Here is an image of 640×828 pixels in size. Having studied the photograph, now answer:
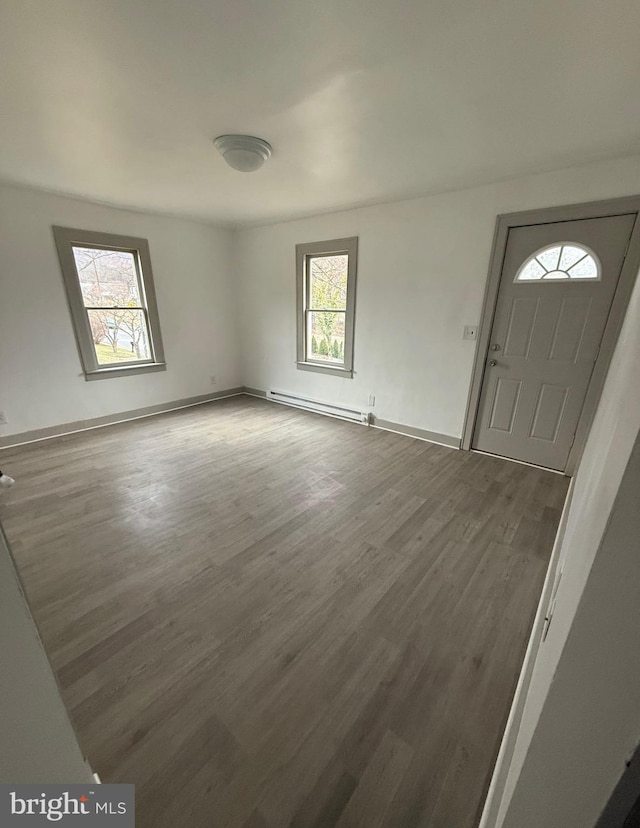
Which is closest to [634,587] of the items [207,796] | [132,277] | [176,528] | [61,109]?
[207,796]

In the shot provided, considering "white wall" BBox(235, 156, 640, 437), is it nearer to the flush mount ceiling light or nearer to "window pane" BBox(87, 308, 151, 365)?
the flush mount ceiling light

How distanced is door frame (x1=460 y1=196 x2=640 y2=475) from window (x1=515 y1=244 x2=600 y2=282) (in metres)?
0.18

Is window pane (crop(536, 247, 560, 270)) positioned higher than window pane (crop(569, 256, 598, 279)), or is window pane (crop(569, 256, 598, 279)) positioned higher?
window pane (crop(536, 247, 560, 270))

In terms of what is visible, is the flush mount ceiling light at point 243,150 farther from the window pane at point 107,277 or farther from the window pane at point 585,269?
the window pane at point 585,269

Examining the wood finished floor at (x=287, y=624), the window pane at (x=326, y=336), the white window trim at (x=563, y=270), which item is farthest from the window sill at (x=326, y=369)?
the white window trim at (x=563, y=270)

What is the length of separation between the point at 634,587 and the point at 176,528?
2352mm

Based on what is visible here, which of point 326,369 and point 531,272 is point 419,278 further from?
point 326,369

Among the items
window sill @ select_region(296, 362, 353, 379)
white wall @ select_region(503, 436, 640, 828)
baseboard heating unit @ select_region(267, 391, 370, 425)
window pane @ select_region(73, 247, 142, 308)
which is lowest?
baseboard heating unit @ select_region(267, 391, 370, 425)

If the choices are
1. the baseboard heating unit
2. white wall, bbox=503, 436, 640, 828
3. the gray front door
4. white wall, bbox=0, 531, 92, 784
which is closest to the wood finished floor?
the gray front door

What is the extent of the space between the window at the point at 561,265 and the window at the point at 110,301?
4.14 metres

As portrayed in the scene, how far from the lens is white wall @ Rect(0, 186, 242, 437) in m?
3.20

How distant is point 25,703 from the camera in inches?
24.9

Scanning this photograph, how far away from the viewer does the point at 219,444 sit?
3537 millimetres

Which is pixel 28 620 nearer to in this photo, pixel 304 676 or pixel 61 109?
pixel 304 676
